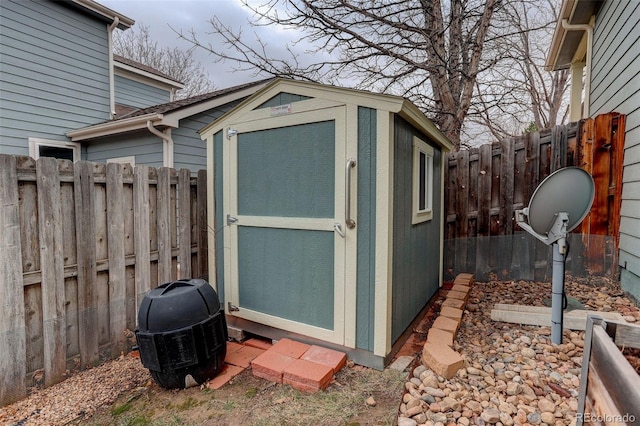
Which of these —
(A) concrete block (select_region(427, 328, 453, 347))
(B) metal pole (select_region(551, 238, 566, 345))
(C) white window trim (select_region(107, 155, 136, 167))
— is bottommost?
(A) concrete block (select_region(427, 328, 453, 347))

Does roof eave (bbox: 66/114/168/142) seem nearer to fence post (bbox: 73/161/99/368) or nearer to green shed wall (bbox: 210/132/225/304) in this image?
green shed wall (bbox: 210/132/225/304)

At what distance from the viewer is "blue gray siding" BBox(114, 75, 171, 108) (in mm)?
8609

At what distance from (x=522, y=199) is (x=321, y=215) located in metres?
3.04

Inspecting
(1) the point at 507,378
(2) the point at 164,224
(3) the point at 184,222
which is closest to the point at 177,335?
(2) the point at 164,224

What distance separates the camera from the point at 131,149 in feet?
20.7

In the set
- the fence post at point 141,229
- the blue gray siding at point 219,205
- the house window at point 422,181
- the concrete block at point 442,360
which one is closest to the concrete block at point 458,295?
the house window at point 422,181

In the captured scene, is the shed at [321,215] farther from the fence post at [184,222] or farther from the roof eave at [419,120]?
the fence post at [184,222]

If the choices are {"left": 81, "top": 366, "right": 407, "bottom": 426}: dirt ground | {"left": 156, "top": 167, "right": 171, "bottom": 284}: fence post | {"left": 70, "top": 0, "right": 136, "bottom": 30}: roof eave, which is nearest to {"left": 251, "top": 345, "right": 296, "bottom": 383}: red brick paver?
{"left": 81, "top": 366, "right": 407, "bottom": 426}: dirt ground

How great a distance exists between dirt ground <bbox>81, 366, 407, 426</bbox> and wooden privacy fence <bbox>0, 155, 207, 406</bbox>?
66 centimetres

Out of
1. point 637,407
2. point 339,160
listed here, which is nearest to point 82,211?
point 339,160

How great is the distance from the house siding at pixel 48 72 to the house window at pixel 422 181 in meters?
7.14

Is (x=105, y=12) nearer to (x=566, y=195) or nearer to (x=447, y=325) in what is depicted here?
(x=447, y=325)

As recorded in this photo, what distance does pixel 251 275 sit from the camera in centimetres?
305

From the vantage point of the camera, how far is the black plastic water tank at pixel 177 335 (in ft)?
7.26
